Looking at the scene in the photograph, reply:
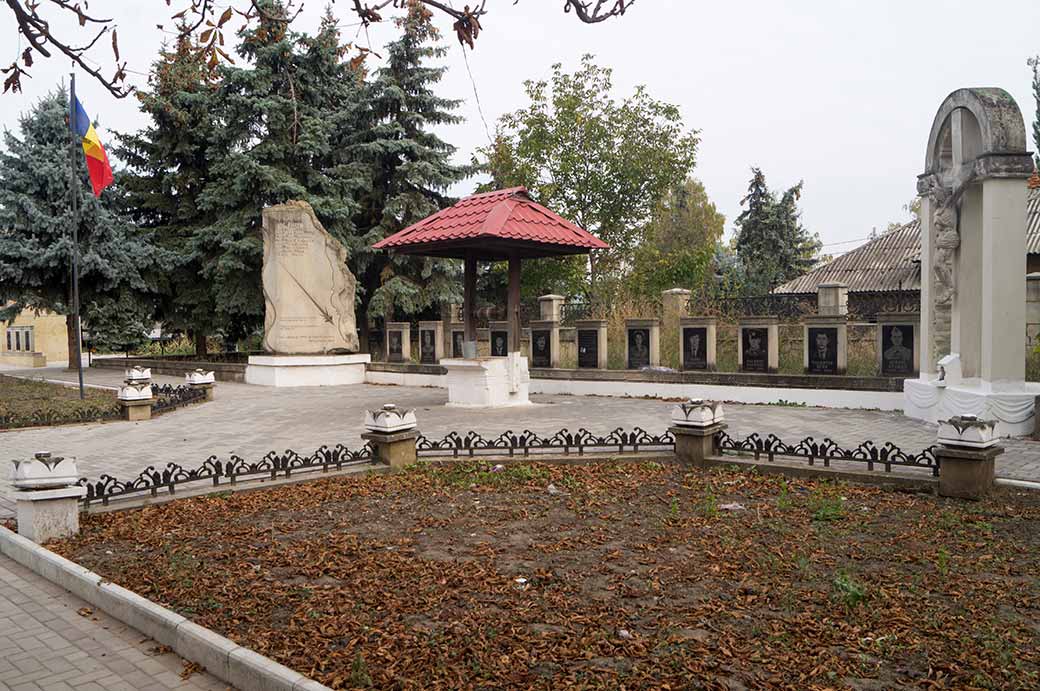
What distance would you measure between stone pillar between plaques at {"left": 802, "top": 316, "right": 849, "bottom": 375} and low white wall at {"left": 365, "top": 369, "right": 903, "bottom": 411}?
0.58 meters

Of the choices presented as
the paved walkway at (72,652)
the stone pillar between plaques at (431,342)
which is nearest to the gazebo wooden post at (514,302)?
the stone pillar between plaques at (431,342)

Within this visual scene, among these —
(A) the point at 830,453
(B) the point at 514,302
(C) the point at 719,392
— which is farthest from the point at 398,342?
(A) the point at 830,453

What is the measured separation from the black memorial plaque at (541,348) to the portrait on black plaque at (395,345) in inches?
213

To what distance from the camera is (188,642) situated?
4.12 m

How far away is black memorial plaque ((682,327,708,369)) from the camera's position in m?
16.7

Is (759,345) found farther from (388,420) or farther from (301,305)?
(301,305)

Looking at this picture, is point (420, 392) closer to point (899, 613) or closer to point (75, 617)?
point (75, 617)

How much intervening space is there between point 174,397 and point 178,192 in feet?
56.8

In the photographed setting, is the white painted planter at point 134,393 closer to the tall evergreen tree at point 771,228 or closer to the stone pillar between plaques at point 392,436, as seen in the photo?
the stone pillar between plaques at point 392,436

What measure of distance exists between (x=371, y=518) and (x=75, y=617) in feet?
8.03

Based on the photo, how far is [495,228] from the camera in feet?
44.1

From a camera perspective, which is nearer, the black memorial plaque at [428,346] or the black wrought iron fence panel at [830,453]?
the black wrought iron fence panel at [830,453]

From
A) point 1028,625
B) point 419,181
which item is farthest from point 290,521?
point 419,181

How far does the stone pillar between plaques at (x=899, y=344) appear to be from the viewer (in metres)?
13.8
